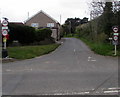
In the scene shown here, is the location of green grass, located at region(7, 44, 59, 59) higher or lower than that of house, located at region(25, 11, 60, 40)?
lower

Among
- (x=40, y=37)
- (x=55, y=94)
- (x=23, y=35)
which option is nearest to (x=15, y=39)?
(x=23, y=35)

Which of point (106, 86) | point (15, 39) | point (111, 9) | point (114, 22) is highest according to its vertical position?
point (111, 9)

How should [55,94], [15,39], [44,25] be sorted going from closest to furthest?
[55,94], [15,39], [44,25]

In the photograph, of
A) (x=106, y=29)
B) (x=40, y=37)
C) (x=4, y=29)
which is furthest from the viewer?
(x=40, y=37)

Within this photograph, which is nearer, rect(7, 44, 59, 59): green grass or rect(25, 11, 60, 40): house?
rect(7, 44, 59, 59): green grass

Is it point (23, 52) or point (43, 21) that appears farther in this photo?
point (43, 21)

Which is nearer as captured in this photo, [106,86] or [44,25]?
[106,86]

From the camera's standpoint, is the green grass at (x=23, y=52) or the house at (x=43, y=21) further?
the house at (x=43, y=21)

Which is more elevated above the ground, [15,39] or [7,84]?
[15,39]

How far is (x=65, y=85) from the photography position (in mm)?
6703

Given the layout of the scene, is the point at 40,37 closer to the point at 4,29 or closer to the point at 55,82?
the point at 4,29

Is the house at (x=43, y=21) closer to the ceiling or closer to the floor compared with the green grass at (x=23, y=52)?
closer to the ceiling

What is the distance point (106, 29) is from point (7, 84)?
673 inches

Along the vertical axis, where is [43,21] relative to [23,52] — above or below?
above
